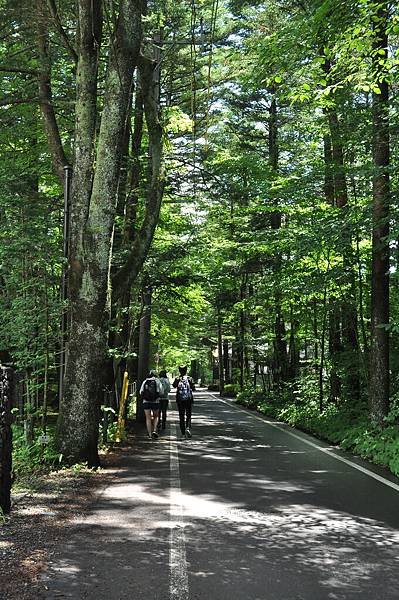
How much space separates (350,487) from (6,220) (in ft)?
27.9

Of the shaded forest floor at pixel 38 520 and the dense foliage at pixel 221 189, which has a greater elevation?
the dense foliage at pixel 221 189

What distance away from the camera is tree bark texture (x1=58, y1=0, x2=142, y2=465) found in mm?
9648

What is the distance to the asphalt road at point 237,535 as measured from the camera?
462cm

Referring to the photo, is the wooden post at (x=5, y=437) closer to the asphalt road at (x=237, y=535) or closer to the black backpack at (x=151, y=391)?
the asphalt road at (x=237, y=535)

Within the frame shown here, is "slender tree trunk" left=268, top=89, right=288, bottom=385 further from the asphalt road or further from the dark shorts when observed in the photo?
the asphalt road

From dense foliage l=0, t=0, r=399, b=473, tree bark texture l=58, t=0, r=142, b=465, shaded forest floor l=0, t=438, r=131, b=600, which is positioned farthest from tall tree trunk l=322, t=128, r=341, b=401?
shaded forest floor l=0, t=438, r=131, b=600

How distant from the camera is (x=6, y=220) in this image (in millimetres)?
12078

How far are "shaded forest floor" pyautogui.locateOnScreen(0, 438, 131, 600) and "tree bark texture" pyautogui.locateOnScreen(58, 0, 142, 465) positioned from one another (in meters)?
0.88

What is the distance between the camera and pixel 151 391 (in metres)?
14.6

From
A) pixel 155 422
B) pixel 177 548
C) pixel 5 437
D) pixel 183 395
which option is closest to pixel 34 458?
pixel 5 437

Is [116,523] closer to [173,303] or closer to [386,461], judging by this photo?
[386,461]

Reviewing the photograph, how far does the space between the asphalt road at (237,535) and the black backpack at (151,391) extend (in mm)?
→ 3655

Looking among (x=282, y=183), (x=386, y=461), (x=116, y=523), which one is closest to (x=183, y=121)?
(x=282, y=183)

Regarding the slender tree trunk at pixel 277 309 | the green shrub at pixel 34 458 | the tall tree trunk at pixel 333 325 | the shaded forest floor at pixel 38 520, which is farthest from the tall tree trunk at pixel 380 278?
the slender tree trunk at pixel 277 309
